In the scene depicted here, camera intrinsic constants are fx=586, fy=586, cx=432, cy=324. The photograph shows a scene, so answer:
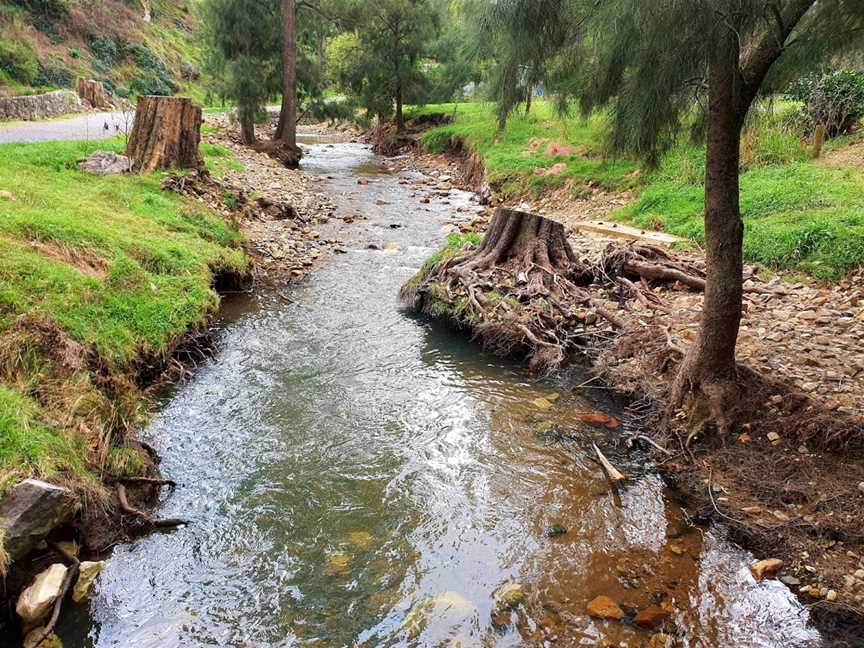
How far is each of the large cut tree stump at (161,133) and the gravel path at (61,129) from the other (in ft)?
4.85

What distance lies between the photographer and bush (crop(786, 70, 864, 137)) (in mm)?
13492

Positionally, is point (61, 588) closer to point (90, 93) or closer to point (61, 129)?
point (61, 129)

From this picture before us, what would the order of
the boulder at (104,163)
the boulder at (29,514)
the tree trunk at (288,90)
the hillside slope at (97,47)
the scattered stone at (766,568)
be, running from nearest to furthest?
1. the boulder at (29,514)
2. the scattered stone at (766,568)
3. the boulder at (104,163)
4. the tree trunk at (288,90)
5. the hillside slope at (97,47)

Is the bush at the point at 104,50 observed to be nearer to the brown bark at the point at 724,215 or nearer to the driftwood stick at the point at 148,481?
the driftwood stick at the point at 148,481

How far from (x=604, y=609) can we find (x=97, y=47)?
47.7 m

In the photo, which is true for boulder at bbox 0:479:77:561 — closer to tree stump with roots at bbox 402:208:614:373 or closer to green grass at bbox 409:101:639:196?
tree stump with roots at bbox 402:208:614:373

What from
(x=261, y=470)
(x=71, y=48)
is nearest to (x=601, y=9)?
(x=261, y=470)

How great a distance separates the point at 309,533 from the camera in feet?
15.7

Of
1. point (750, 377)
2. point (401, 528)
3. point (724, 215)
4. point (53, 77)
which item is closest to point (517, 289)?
point (750, 377)

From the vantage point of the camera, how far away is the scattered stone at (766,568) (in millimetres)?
4246

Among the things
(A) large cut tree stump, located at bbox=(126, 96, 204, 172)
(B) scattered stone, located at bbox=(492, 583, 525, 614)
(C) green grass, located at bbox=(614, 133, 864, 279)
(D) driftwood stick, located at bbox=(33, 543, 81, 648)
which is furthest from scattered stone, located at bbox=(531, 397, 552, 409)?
(A) large cut tree stump, located at bbox=(126, 96, 204, 172)

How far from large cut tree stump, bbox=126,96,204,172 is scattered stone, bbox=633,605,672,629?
1282 cm

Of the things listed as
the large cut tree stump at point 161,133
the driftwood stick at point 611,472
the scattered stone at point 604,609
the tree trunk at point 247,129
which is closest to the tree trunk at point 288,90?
the tree trunk at point 247,129

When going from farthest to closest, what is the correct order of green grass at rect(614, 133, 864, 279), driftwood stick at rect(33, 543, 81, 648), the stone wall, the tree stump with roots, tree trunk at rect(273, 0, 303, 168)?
tree trunk at rect(273, 0, 303, 168) < the stone wall < green grass at rect(614, 133, 864, 279) < the tree stump with roots < driftwood stick at rect(33, 543, 81, 648)
